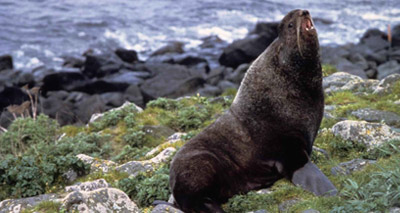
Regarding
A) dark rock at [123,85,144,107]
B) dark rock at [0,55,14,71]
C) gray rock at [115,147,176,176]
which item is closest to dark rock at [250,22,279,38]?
dark rock at [123,85,144,107]

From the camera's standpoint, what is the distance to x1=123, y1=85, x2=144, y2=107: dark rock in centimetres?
2214

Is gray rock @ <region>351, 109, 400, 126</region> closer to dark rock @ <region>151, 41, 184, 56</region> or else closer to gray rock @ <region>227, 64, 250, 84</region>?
gray rock @ <region>227, 64, 250, 84</region>

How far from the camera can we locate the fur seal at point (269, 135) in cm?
637

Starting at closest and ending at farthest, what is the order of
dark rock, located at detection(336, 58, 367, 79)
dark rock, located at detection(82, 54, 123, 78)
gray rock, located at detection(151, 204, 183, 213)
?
gray rock, located at detection(151, 204, 183, 213) → dark rock, located at detection(336, 58, 367, 79) → dark rock, located at detection(82, 54, 123, 78)

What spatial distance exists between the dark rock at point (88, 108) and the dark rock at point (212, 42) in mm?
10890

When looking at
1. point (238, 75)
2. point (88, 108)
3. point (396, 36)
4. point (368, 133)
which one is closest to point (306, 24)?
point (368, 133)

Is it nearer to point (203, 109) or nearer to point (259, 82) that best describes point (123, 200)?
point (259, 82)

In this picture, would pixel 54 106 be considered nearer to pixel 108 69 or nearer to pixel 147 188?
pixel 108 69

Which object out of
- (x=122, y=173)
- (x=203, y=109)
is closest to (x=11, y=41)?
(x=203, y=109)

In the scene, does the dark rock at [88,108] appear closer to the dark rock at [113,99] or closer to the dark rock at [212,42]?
the dark rock at [113,99]

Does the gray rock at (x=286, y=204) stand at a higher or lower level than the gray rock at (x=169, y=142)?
higher

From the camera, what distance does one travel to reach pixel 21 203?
25.1 feet

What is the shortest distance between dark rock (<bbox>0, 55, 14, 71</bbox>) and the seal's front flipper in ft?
77.4

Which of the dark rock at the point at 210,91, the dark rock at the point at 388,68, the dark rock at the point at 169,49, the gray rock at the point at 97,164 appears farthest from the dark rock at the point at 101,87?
the gray rock at the point at 97,164
